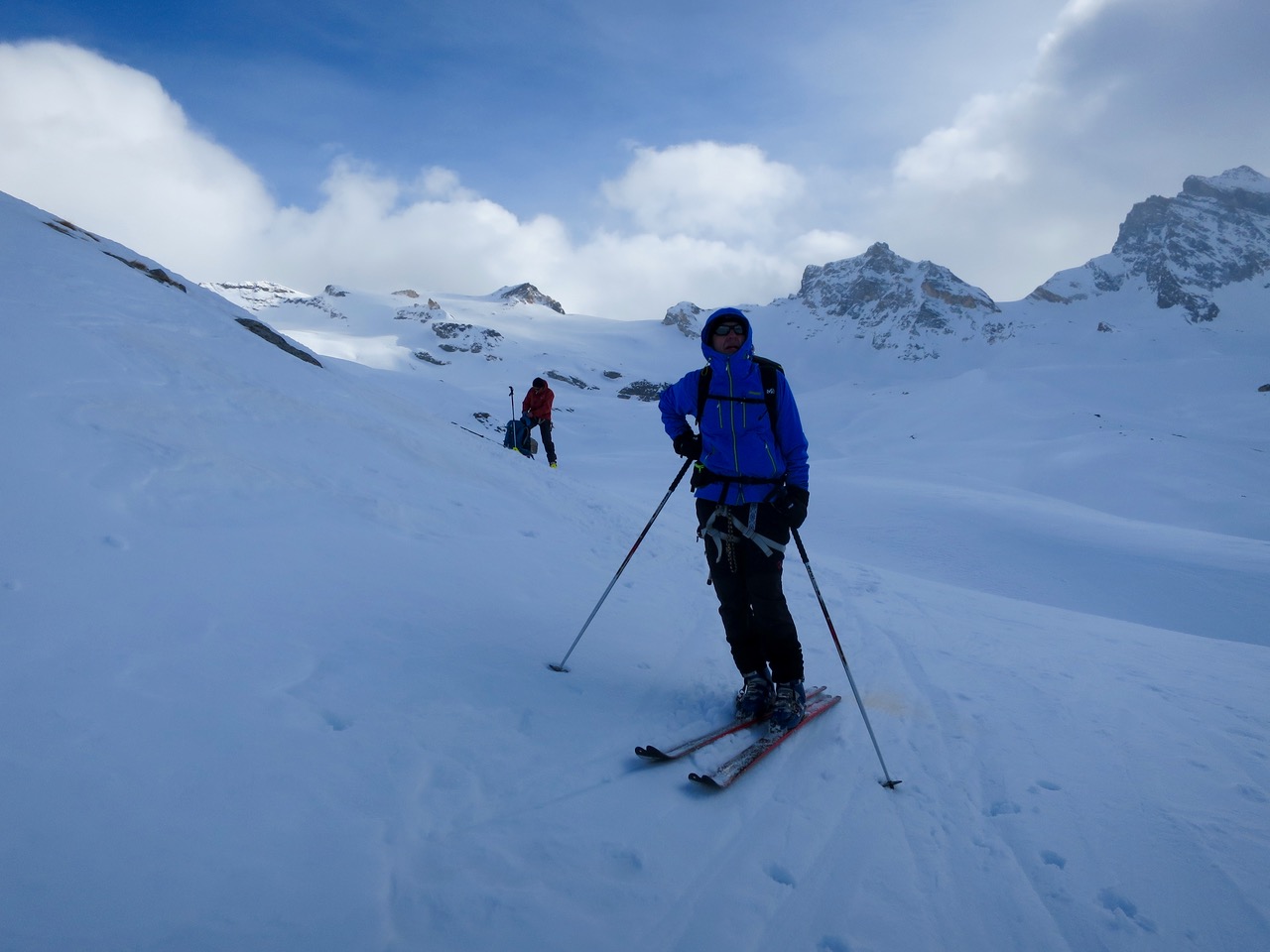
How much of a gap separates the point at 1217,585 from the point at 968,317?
12539 cm

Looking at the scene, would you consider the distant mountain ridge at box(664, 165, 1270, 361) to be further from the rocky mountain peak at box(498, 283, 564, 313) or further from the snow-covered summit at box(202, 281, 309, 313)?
the snow-covered summit at box(202, 281, 309, 313)

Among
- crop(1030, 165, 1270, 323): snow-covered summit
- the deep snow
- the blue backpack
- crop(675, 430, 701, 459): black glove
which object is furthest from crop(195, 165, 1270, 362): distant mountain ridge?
crop(675, 430, 701, 459): black glove

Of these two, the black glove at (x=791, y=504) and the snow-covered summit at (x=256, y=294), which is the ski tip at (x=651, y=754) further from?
the snow-covered summit at (x=256, y=294)

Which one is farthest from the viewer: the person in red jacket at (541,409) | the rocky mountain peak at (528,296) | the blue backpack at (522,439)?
the rocky mountain peak at (528,296)

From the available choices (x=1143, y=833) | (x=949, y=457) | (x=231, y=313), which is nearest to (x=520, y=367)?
(x=949, y=457)

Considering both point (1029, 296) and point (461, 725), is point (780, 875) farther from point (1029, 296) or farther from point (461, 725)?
point (1029, 296)

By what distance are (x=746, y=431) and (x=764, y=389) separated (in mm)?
287

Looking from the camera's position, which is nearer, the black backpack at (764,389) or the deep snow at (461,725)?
the deep snow at (461,725)

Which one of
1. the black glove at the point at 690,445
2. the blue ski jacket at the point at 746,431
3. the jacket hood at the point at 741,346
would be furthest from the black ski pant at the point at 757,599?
the jacket hood at the point at 741,346

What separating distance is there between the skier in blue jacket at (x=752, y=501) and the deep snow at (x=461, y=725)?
42 centimetres

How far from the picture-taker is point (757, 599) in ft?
12.9

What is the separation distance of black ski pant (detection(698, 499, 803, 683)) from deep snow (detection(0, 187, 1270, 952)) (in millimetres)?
451

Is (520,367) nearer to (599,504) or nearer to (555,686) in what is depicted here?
(599,504)

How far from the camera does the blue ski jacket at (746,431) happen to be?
12.8 feet
